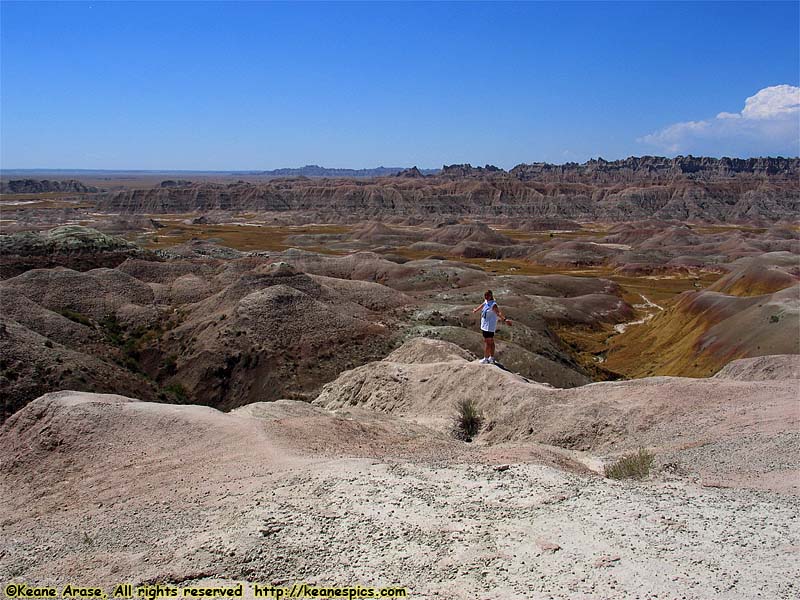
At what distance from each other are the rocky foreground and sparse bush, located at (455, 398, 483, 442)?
0.88 feet

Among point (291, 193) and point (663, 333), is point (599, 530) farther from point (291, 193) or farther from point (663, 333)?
point (291, 193)

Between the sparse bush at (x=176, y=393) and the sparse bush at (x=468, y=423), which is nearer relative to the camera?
the sparse bush at (x=468, y=423)

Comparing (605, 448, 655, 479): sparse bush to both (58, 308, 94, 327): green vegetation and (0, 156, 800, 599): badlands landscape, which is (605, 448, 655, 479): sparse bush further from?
(58, 308, 94, 327): green vegetation

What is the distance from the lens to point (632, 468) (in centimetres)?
991

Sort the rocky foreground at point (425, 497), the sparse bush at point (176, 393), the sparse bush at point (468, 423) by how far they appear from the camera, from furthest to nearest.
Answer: the sparse bush at point (176, 393) < the sparse bush at point (468, 423) < the rocky foreground at point (425, 497)

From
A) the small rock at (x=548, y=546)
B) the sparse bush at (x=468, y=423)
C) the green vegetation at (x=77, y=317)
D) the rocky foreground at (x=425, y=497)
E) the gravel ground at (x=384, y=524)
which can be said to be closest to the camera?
the gravel ground at (x=384, y=524)

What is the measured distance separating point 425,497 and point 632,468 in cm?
388

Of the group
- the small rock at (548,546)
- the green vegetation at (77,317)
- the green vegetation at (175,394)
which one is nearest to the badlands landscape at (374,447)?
the small rock at (548,546)

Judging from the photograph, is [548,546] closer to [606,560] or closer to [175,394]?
[606,560]

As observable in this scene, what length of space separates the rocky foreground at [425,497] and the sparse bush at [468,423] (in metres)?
0.27

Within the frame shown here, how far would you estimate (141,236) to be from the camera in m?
97.3

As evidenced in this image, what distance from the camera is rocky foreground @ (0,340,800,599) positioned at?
6465mm

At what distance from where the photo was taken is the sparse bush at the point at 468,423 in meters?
15.3

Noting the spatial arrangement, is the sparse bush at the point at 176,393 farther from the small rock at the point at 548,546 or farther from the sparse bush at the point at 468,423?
the small rock at the point at 548,546
